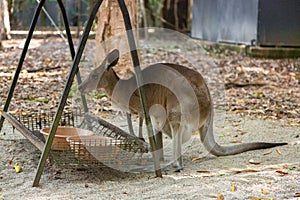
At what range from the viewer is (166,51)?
43.2 ft

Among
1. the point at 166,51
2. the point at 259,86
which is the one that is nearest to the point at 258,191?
the point at 259,86

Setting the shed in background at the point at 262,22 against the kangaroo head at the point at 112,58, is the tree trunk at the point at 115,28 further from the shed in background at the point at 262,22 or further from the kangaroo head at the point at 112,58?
the shed in background at the point at 262,22

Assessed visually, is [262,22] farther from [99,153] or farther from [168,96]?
[99,153]

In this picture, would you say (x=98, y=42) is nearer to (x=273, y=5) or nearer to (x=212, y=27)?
(x=273, y=5)

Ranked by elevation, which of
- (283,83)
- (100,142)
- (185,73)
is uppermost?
(185,73)

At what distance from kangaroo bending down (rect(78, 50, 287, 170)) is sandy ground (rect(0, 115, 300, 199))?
32 centimetres

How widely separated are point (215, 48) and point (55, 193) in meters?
10.1

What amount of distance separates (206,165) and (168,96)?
2.08ft

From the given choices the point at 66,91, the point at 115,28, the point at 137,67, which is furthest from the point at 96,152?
the point at 115,28

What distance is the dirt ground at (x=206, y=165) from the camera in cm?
363

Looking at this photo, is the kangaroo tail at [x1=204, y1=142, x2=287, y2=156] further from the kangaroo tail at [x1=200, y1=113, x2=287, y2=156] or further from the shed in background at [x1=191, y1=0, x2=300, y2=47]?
the shed in background at [x1=191, y1=0, x2=300, y2=47]

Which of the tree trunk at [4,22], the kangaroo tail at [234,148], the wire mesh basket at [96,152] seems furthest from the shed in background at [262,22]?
the wire mesh basket at [96,152]

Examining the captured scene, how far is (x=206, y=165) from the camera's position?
4426mm

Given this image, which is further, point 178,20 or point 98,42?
point 178,20
